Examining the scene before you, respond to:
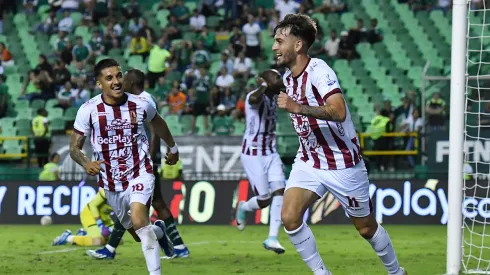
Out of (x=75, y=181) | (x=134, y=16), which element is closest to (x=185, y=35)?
(x=134, y=16)

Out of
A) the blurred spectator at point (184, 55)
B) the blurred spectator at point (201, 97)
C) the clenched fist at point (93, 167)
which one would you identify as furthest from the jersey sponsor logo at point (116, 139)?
the blurred spectator at point (184, 55)

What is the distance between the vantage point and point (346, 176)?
9305 mm

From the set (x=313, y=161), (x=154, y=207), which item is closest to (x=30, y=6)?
(x=154, y=207)

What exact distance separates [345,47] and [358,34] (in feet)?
1.77

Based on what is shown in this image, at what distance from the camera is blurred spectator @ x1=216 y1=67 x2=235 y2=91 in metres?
27.5

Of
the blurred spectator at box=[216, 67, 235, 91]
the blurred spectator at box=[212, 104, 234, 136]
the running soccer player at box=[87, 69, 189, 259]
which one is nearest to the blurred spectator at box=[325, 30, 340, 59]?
the blurred spectator at box=[216, 67, 235, 91]

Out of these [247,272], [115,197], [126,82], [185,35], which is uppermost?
[185,35]

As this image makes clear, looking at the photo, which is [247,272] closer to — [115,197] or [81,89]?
[115,197]

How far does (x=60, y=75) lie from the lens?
2862cm

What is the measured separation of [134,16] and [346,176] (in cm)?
2261

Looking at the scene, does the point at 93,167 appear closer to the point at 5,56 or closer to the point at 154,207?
the point at 154,207

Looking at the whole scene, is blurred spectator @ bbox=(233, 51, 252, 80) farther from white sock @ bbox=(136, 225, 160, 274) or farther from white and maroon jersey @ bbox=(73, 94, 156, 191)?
white sock @ bbox=(136, 225, 160, 274)

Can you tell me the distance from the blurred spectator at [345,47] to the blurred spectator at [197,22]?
414 cm

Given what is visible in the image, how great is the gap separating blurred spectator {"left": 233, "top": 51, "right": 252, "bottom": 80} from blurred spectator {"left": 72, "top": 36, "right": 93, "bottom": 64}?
4.26 m
